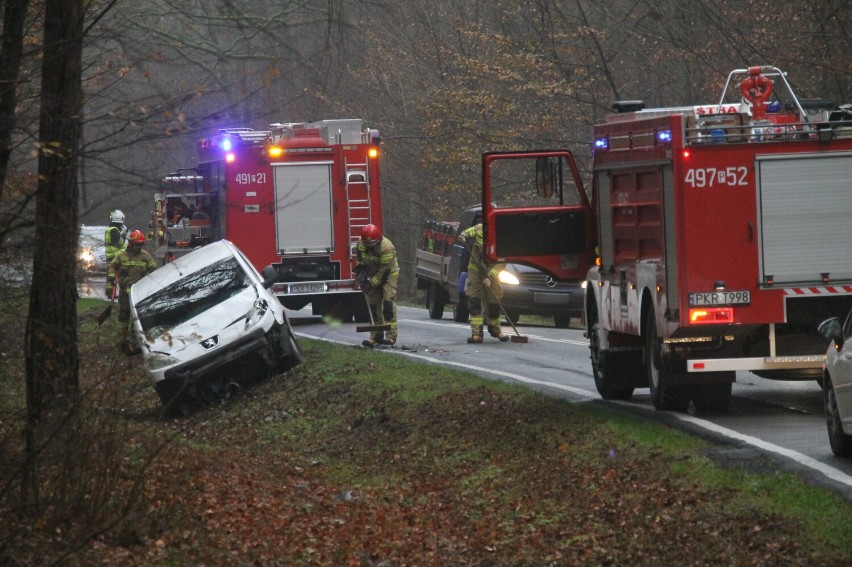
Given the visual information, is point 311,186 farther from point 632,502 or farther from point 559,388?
point 632,502

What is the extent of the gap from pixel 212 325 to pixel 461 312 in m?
11.0

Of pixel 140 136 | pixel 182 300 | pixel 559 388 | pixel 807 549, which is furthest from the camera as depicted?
pixel 182 300

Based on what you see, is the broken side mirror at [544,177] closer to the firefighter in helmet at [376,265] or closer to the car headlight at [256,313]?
the car headlight at [256,313]

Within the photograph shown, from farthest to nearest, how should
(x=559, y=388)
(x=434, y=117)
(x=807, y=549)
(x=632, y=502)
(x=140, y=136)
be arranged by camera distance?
1. (x=434, y=117)
2. (x=559, y=388)
3. (x=632, y=502)
4. (x=807, y=549)
5. (x=140, y=136)

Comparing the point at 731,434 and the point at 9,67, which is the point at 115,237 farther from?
the point at 9,67

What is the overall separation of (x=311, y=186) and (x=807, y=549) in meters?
17.8

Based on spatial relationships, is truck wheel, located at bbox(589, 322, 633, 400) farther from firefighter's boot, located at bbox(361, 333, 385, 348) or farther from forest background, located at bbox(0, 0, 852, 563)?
firefighter's boot, located at bbox(361, 333, 385, 348)

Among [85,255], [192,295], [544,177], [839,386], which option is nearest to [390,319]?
[192,295]

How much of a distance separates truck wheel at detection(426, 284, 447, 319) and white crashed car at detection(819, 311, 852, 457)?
17.9m

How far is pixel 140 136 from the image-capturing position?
7.04 m

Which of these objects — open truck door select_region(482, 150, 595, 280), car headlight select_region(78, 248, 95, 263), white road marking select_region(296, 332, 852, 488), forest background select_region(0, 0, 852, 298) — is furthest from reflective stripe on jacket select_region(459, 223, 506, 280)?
car headlight select_region(78, 248, 95, 263)

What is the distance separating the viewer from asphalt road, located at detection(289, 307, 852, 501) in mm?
10242

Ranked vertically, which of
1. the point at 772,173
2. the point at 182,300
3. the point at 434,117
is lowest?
the point at 182,300

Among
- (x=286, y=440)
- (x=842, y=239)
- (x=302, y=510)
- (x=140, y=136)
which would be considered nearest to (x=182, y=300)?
(x=286, y=440)
